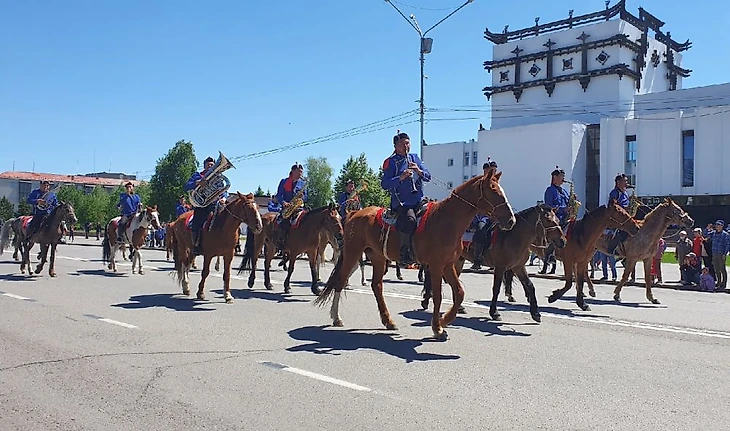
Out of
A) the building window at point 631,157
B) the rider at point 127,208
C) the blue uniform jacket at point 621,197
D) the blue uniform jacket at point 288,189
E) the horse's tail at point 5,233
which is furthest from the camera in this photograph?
the building window at point 631,157

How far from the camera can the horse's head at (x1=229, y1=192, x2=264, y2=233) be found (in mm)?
13203

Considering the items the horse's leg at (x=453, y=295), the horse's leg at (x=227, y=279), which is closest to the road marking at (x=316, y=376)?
the horse's leg at (x=453, y=295)

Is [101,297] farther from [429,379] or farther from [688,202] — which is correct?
[688,202]

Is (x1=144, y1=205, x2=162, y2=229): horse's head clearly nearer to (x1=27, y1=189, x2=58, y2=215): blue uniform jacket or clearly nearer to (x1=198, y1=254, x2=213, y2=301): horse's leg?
(x1=27, y1=189, x2=58, y2=215): blue uniform jacket

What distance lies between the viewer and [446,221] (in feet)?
30.2

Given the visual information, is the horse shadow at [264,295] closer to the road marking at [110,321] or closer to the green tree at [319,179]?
the road marking at [110,321]

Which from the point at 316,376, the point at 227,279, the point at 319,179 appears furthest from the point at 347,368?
the point at 319,179

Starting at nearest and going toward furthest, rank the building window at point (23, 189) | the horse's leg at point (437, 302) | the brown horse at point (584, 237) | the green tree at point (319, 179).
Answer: the horse's leg at point (437, 302)
the brown horse at point (584, 237)
the green tree at point (319, 179)
the building window at point (23, 189)

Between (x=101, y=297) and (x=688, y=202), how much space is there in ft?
188

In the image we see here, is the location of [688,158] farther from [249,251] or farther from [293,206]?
[293,206]

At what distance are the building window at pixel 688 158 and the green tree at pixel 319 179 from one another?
50.1m

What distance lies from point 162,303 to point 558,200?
27.1 ft

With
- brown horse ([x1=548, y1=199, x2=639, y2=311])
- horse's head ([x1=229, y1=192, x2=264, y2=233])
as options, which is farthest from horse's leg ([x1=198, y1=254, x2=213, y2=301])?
brown horse ([x1=548, y1=199, x2=639, y2=311])

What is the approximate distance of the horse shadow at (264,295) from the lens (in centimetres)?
1379
